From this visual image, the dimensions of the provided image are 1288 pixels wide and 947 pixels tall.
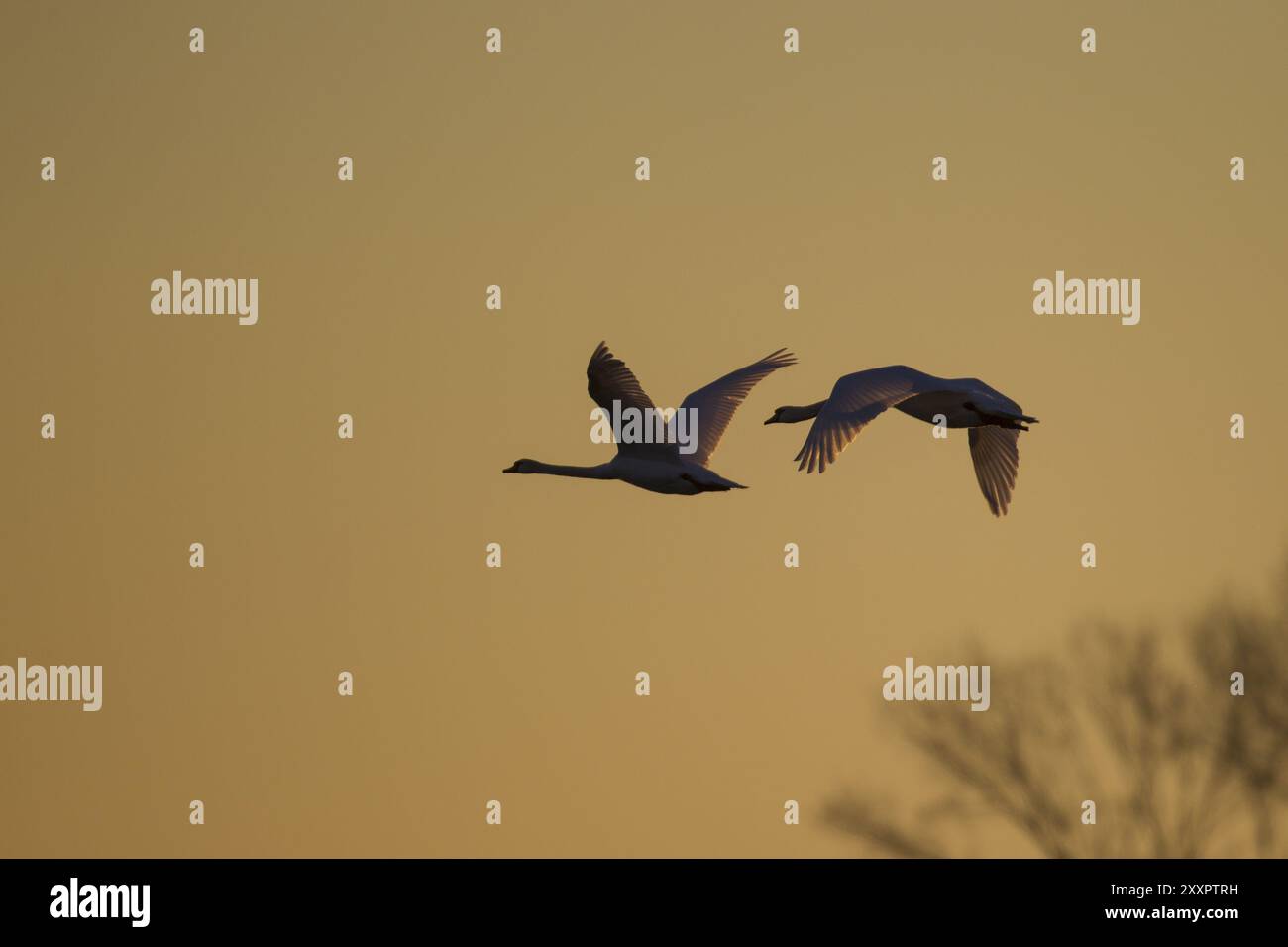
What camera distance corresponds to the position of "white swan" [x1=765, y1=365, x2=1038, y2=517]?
39.0 meters

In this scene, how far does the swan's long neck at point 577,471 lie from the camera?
41969 millimetres

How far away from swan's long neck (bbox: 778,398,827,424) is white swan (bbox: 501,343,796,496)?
260 cm

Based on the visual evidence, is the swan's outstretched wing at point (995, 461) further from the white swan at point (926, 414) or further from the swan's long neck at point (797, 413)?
the swan's long neck at point (797, 413)

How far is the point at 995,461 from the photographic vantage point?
44.7m

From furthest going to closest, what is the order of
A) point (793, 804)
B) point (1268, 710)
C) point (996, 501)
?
1. point (1268, 710)
2. point (793, 804)
3. point (996, 501)

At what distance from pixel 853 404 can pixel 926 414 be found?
123 inches

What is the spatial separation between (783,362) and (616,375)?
15.7 ft

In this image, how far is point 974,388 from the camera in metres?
42.6

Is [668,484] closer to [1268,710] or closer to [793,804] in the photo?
[793,804]

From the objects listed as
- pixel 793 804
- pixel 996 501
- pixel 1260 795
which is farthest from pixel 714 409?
pixel 1260 795

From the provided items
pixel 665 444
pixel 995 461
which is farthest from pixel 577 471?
pixel 995 461

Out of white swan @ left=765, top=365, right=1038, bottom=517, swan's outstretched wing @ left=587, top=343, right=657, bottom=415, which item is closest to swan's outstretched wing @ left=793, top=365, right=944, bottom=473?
white swan @ left=765, top=365, right=1038, bottom=517

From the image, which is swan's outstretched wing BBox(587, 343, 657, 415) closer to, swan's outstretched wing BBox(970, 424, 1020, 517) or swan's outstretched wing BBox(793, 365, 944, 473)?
swan's outstretched wing BBox(793, 365, 944, 473)

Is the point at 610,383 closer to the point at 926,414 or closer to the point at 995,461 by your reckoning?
the point at 926,414
